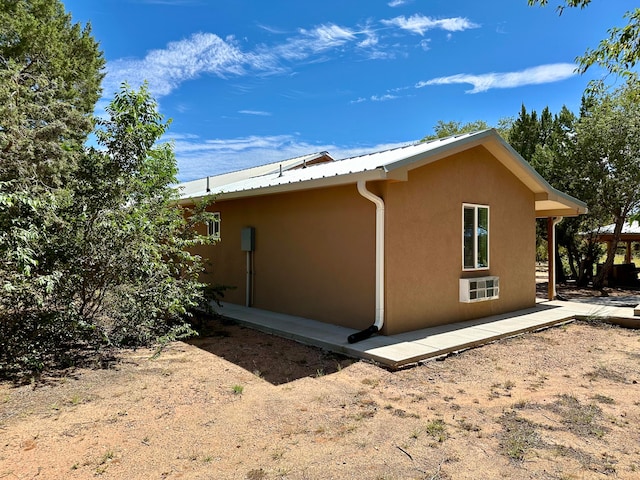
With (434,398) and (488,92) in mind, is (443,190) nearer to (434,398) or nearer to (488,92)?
(434,398)

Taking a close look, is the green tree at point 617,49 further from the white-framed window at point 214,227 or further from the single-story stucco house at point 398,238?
the white-framed window at point 214,227

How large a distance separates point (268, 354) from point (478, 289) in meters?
3.99

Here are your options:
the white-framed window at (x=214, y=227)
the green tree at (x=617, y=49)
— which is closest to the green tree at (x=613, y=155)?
the green tree at (x=617, y=49)

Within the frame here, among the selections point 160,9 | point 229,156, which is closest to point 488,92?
point 229,156

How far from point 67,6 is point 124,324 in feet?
47.6

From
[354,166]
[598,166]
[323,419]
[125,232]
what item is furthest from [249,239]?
[598,166]

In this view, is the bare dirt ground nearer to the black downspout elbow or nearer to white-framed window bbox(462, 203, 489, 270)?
the black downspout elbow

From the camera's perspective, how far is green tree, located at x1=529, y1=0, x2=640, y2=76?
516 cm

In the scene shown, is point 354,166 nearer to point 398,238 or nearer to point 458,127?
point 398,238

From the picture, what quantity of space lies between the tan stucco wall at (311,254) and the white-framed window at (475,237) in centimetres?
215

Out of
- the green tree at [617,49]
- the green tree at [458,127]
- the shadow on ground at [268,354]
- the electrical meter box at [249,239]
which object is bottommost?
the shadow on ground at [268,354]

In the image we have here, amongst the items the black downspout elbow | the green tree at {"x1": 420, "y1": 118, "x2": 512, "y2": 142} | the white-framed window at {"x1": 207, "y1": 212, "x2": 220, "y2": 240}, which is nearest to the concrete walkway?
the black downspout elbow

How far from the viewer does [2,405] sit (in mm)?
3873

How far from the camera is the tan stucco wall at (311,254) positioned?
657 cm
